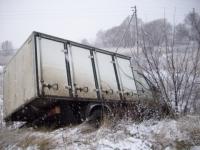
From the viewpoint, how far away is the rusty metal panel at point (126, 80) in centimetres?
768

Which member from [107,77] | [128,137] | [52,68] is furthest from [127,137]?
[107,77]

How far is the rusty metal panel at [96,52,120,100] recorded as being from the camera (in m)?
6.93

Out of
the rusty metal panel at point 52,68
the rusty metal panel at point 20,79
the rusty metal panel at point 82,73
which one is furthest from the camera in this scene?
the rusty metal panel at point 82,73

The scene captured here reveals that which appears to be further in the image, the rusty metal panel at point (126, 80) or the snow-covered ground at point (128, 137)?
the rusty metal panel at point (126, 80)

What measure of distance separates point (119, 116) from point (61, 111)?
1.55 m

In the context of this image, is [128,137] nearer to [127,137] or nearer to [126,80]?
[127,137]

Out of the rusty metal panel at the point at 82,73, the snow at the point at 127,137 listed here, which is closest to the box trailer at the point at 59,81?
the rusty metal panel at the point at 82,73

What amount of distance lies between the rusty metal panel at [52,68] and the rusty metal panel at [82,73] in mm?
346

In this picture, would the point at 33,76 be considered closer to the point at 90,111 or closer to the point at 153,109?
the point at 90,111

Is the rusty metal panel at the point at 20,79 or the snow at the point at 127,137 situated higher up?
the rusty metal panel at the point at 20,79

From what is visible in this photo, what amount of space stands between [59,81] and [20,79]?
1311 mm

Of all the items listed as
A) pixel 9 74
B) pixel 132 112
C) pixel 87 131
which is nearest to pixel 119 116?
pixel 132 112

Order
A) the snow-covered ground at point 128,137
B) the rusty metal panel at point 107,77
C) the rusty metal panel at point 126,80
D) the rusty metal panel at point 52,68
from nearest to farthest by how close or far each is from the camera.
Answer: the snow-covered ground at point 128,137, the rusty metal panel at point 52,68, the rusty metal panel at point 107,77, the rusty metal panel at point 126,80

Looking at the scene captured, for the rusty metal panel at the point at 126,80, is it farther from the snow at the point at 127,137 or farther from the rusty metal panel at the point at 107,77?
the snow at the point at 127,137
